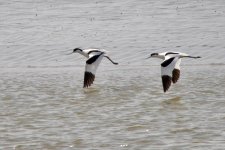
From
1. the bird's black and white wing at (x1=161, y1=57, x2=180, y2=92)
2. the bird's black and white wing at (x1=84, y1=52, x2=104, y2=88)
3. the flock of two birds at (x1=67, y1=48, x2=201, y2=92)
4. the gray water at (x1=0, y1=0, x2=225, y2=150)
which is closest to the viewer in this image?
the gray water at (x1=0, y1=0, x2=225, y2=150)

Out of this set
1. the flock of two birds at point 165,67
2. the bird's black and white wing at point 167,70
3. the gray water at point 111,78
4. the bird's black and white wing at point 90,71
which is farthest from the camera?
the bird's black and white wing at point 90,71

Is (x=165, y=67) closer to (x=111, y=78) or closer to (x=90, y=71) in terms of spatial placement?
(x=90, y=71)

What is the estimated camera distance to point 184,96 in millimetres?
11500

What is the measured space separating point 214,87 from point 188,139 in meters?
4.59

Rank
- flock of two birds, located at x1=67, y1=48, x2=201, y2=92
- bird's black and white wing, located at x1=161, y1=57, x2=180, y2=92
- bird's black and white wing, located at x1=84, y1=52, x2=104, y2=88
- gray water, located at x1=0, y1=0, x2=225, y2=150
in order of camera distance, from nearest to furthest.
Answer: gray water, located at x1=0, y1=0, x2=225, y2=150, bird's black and white wing, located at x1=161, y1=57, x2=180, y2=92, flock of two birds, located at x1=67, y1=48, x2=201, y2=92, bird's black and white wing, located at x1=84, y1=52, x2=104, y2=88

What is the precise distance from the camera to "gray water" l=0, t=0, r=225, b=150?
8227 millimetres

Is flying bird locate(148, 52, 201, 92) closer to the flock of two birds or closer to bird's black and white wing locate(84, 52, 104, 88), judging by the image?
the flock of two birds

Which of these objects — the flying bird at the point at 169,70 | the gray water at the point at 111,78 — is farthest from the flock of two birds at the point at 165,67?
the gray water at the point at 111,78

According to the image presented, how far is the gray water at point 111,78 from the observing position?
27.0 ft

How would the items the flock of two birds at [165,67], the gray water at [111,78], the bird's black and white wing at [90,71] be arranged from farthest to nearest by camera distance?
the bird's black and white wing at [90,71] → the flock of two birds at [165,67] → the gray water at [111,78]

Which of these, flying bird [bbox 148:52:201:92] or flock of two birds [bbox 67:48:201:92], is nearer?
flying bird [bbox 148:52:201:92]

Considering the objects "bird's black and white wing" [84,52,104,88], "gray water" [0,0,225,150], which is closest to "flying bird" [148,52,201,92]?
"gray water" [0,0,225,150]

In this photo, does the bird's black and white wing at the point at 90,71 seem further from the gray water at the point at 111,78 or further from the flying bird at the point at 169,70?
the flying bird at the point at 169,70

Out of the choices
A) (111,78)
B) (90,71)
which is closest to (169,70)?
(90,71)
